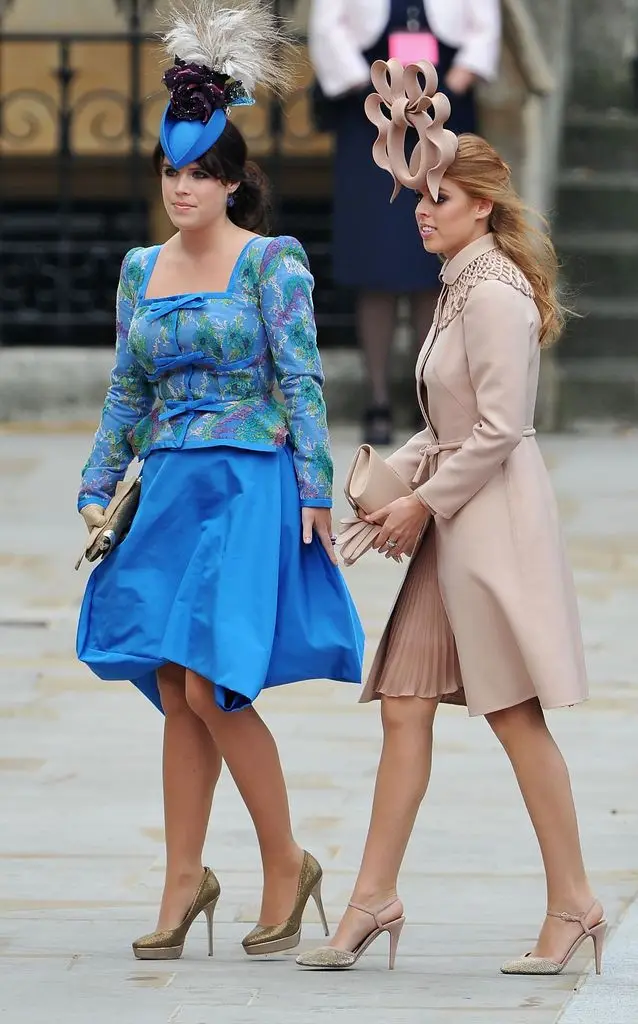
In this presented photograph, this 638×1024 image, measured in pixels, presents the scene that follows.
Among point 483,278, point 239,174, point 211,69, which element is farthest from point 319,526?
point 211,69

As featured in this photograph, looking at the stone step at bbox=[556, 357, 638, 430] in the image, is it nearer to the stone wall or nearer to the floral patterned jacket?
the stone wall

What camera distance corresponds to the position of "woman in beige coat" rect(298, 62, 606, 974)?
4473mm

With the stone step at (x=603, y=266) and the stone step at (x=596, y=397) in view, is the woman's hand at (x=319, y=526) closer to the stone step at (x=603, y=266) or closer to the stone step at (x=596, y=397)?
the stone step at (x=596, y=397)

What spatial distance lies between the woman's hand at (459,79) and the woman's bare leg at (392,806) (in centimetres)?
634

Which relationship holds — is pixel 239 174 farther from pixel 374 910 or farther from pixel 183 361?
pixel 374 910

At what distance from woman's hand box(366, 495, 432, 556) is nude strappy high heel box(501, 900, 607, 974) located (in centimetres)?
80

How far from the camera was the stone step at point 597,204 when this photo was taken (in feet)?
40.5

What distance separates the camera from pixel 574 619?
4.57m

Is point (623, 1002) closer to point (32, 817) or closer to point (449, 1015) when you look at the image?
point (449, 1015)

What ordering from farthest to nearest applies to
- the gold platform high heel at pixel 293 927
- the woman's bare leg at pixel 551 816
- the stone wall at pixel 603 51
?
1. the stone wall at pixel 603 51
2. the gold platform high heel at pixel 293 927
3. the woman's bare leg at pixel 551 816

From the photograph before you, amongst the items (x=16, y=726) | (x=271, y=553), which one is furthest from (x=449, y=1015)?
(x=16, y=726)

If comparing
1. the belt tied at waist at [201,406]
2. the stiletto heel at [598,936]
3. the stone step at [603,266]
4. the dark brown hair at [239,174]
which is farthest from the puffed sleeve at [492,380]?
the stone step at [603,266]

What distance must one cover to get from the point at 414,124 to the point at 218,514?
90cm

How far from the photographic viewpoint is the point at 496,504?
14.9 feet
